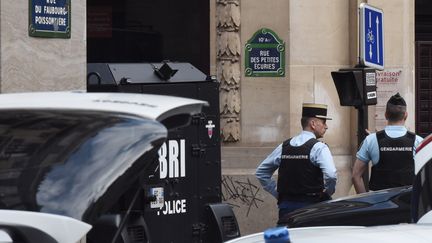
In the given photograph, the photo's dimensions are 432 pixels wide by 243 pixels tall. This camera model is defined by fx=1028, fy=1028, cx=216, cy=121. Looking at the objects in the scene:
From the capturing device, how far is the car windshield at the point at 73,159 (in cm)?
415

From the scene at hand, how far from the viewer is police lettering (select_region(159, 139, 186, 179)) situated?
346 inches

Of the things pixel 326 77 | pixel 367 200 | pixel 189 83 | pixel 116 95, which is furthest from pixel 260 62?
pixel 116 95

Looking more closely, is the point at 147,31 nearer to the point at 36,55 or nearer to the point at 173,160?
the point at 36,55

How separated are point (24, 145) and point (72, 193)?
0.34m

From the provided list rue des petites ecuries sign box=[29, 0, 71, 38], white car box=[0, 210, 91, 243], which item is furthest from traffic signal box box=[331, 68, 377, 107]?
white car box=[0, 210, 91, 243]

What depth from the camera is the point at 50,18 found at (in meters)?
9.02

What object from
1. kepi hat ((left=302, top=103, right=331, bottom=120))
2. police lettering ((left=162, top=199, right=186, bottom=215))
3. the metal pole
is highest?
kepi hat ((left=302, top=103, right=331, bottom=120))

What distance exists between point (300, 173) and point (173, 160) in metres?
1.12

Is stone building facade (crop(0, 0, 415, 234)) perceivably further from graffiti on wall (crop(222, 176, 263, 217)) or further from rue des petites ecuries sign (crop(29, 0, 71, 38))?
rue des petites ecuries sign (crop(29, 0, 71, 38))

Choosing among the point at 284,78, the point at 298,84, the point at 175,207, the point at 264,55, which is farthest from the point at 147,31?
the point at 175,207

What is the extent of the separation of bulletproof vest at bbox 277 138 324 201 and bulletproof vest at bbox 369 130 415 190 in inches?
26.9

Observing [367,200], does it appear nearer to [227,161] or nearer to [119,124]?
[119,124]

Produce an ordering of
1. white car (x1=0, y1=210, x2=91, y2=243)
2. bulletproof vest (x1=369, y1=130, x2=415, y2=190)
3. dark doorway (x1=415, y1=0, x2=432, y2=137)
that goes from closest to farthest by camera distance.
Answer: white car (x1=0, y1=210, x2=91, y2=243) → bulletproof vest (x1=369, y1=130, x2=415, y2=190) → dark doorway (x1=415, y1=0, x2=432, y2=137)

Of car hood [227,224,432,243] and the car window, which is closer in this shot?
car hood [227,224,432,243]
